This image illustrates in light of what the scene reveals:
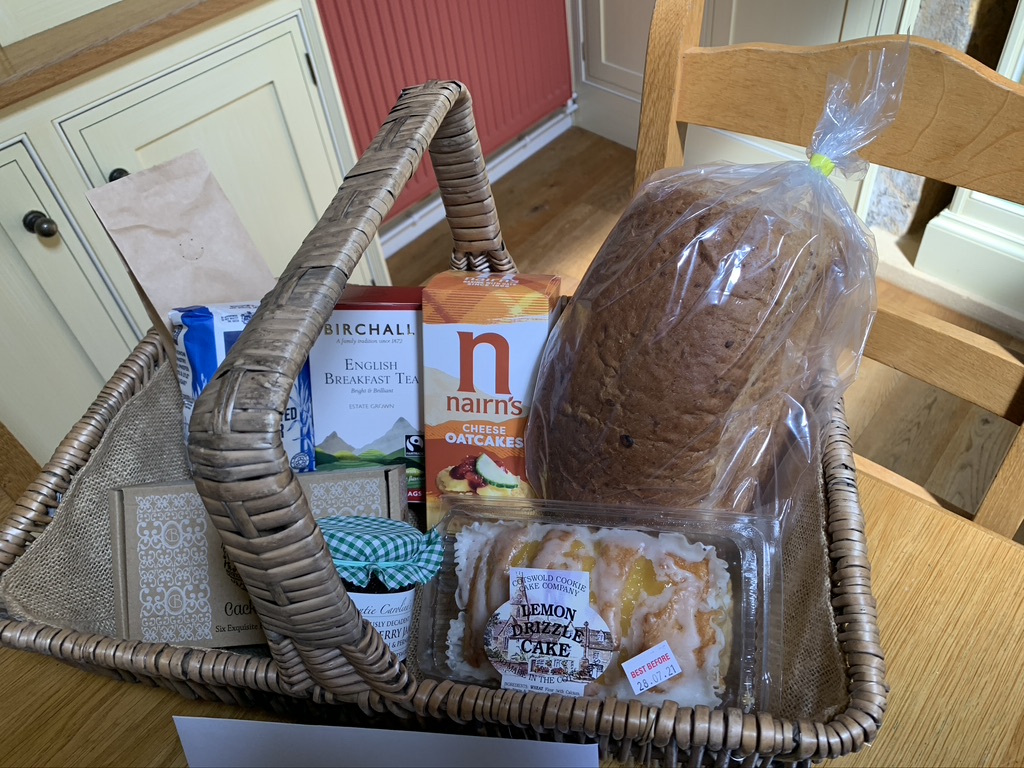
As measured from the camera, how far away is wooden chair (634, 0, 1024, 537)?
60 centimetres

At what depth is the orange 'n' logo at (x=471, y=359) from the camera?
0.70m

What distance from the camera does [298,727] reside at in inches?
19.7

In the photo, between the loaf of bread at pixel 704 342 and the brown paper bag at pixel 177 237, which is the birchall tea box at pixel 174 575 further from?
the loaf of bread at pixel 704 342

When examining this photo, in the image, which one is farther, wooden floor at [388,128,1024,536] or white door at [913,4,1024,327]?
white door at [913,4,1024,327]

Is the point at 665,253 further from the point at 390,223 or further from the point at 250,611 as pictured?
the point at 390,223

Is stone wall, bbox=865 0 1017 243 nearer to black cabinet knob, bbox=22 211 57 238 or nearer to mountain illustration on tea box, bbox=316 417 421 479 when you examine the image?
mountain illustration on tea box, bbox=316 417 421 479

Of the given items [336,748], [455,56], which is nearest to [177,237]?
[336,748]

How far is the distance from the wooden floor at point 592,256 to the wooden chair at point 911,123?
483 mm

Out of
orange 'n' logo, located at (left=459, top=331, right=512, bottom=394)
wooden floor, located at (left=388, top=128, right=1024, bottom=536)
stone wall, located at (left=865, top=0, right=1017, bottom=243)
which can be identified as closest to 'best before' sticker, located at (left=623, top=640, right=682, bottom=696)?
orange 'n' logo, located at (left=459, top=331, right=512, bottom=394)

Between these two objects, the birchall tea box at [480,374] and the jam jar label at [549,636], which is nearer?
the jam jar label at [549,636]

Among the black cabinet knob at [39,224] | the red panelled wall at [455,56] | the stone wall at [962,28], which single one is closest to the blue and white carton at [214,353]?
the black cabinet knob at [39,224]

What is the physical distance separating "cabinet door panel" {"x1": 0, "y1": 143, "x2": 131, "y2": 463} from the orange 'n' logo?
87cm

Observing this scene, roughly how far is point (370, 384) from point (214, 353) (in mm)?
146

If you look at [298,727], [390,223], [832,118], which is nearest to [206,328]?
[298,727]
